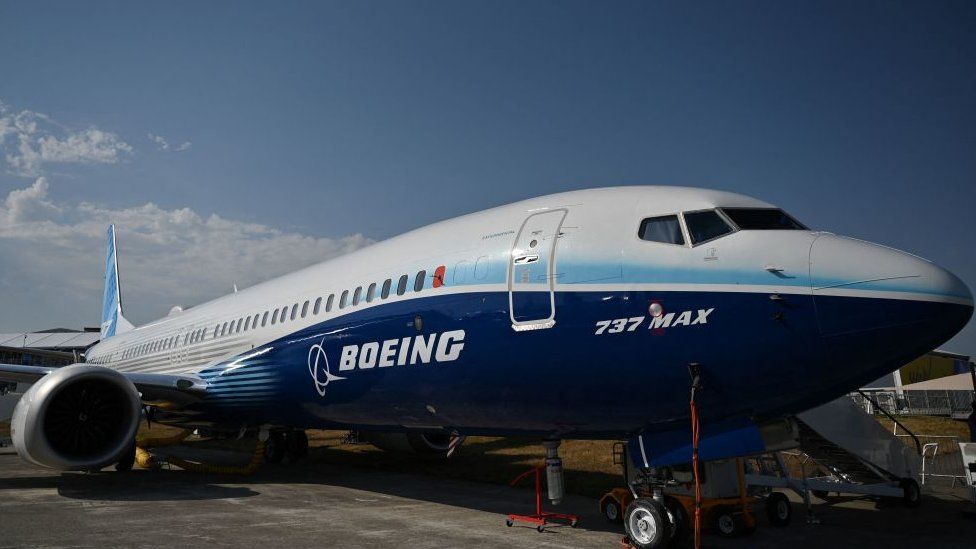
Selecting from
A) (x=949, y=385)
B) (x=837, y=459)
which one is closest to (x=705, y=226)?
(x=837, y=459)

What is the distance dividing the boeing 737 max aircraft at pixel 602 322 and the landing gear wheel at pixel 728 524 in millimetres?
2063

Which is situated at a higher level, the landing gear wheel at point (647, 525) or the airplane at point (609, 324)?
the airplane at point (609, 324)

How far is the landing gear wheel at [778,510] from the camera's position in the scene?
8.50m

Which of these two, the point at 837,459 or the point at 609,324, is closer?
the point at 609,324

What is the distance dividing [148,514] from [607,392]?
691 centimetres

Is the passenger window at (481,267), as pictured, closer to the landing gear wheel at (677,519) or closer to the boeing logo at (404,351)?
the boeing logo at (404,351)

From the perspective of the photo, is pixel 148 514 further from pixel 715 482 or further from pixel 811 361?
pixel 811 361

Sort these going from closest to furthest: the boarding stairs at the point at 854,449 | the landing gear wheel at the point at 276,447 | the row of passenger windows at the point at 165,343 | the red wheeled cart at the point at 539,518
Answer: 1. the red wheeled cart at the point at 539,518
2. the boarding stairs at the point at 854,449
3. the row of passenger windows at the point at 165,343
4. the landing gear wheel at the point at 276,447

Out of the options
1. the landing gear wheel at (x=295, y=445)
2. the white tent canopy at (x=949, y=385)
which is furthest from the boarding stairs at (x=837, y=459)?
the white tent canopy at (x=949, y=385)

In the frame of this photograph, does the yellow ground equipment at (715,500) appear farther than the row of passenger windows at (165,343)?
No

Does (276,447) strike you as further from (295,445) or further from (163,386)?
(163,386)

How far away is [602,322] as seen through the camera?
6242mm

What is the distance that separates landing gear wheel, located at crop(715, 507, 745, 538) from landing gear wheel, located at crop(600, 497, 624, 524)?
4.00ft

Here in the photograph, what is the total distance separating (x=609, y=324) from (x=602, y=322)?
8cm
